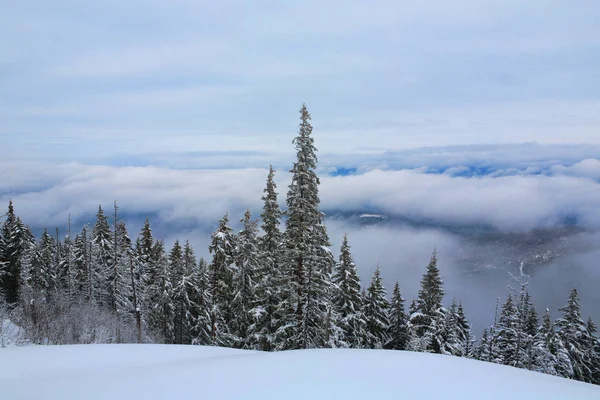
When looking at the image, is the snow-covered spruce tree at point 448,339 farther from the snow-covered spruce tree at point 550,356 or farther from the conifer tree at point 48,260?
the conifer tree at point 48,260

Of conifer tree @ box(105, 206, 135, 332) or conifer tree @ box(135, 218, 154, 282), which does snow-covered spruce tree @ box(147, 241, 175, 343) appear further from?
conifer tree @ box(105, 206, 135, 332)

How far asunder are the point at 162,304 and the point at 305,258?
23.6m

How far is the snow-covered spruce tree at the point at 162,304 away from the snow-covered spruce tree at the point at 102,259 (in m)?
5.02

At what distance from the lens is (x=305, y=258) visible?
59.3 feet

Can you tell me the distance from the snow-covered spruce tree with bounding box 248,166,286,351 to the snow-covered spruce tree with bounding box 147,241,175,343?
1630 centimetres

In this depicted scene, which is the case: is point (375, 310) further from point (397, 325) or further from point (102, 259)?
point (102, 259)

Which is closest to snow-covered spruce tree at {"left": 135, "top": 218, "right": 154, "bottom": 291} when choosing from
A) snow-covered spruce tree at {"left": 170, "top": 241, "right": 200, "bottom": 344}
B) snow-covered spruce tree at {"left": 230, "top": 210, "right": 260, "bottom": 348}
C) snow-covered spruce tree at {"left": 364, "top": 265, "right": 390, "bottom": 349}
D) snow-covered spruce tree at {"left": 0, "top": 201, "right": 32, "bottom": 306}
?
snow-covered spruce tree at {"left": 170, "top": 241, "right": 200, "bottom": 344}

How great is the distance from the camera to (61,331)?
17.2m

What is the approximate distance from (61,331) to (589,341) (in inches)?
1886

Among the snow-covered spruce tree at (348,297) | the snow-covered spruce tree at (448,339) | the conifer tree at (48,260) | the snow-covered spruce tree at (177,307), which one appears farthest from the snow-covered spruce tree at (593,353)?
the conifer tree at (48,260)

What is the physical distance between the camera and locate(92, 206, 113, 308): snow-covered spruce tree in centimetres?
3625

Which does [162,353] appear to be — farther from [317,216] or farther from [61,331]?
[61,331]

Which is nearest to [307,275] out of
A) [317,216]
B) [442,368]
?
[317,216]

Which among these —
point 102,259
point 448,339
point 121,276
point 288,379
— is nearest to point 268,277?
point 288,379
